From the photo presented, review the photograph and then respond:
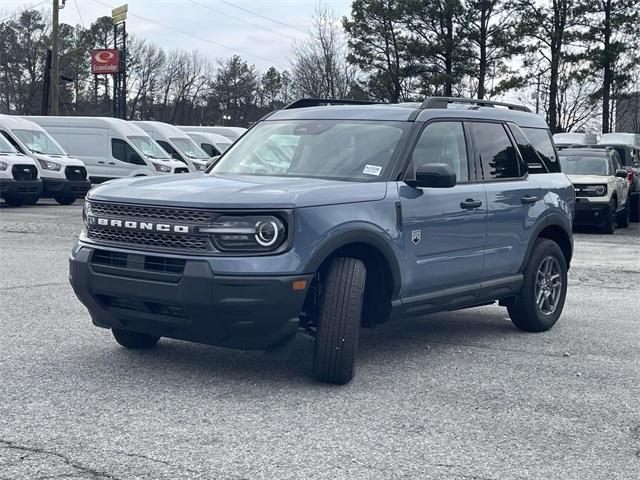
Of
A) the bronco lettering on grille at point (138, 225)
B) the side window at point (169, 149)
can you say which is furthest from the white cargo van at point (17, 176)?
the bronco lettering on grille at point (138, 225)

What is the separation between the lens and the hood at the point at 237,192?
563 centimetres

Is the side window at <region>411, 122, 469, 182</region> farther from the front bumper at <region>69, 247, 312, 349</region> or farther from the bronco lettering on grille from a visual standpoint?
the bronco lettering on grille

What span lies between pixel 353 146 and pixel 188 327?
1884 millimetres

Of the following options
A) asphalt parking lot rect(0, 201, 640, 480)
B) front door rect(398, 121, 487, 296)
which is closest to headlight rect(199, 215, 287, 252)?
asphalt parking lot rect(0, 201, 640, 480)

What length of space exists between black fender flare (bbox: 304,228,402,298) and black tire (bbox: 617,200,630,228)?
1680 centimetres

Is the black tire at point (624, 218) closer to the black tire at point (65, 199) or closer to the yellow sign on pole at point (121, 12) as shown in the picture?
the black tire at point (65, 199)

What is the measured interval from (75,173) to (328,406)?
67.9 feet

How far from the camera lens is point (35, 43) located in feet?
237

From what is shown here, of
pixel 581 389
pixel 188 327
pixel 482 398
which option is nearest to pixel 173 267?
pixel 188 327

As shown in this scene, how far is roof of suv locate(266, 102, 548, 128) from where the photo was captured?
6980 mm

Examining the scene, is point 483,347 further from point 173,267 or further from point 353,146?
point 173,267

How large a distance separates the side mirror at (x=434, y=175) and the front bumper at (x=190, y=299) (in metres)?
1.22

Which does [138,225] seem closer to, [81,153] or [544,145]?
[544,145]

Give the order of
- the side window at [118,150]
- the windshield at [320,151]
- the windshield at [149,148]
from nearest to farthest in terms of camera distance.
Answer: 1. the windshield at [320,151]
2. the side window at [118,150]
3. the windshield at [149,148]
